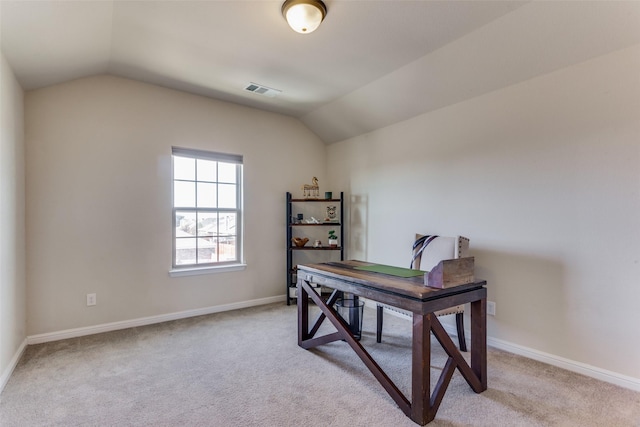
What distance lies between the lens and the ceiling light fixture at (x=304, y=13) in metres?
1.98

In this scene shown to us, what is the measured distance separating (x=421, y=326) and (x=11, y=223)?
119 inches

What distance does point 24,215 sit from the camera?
2756 mm

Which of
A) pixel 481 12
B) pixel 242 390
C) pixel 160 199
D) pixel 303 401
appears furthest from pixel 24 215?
pixel 481 12

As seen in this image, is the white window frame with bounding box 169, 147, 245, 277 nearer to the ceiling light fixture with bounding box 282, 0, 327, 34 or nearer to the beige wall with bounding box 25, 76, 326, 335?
the beige wall with bounding box 25, 76, 326, 335

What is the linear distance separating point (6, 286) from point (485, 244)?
3806 mm

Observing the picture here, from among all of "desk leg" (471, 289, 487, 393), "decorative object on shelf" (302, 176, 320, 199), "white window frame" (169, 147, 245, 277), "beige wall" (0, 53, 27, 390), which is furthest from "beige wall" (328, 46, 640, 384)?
"beige wall" (0, 53, 27, 390)

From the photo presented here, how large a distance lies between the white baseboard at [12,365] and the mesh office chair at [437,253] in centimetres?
274

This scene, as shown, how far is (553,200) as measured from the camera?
8.07ft

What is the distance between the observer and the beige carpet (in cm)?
180

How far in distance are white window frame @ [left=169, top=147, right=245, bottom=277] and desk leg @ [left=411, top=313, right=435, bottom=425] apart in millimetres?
2683

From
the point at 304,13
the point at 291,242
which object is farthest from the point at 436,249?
the point at 304,13

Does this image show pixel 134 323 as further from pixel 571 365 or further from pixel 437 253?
pixel 571 365

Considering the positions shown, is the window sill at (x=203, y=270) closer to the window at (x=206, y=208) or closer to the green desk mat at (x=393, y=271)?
the window at (x=206, y=208)

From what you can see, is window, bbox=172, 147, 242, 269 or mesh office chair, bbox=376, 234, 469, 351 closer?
mesh office chair, bbox=376, 234, 469, 351
